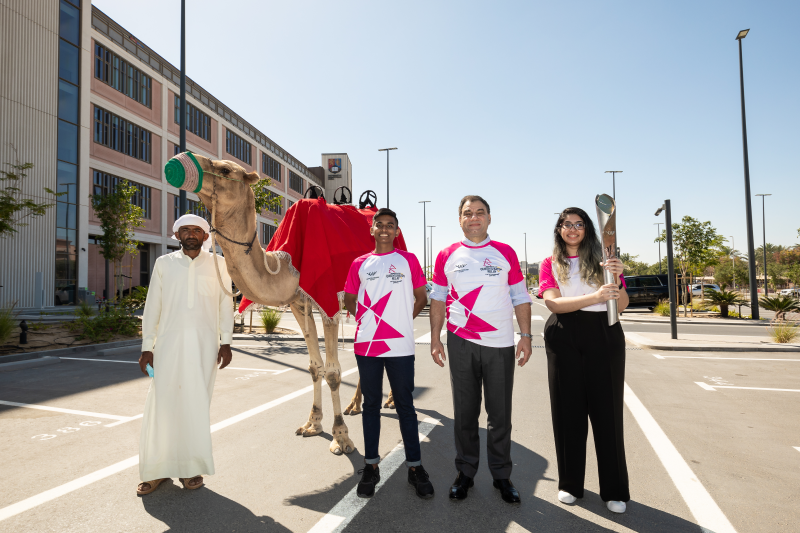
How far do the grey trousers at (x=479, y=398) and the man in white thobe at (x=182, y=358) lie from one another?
187 centimetres

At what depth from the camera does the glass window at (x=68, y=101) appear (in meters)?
22.9

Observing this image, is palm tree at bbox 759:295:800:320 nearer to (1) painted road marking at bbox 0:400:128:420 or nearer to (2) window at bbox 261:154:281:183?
(1) painted road marking at bbox 0:400:128:420

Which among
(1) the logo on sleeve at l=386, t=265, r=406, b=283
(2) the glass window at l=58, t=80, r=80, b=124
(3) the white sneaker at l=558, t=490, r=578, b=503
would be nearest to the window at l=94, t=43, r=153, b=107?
(2) the glass window at l=58, t=80, r=80, b=124

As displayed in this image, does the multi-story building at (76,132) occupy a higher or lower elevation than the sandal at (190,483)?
higher

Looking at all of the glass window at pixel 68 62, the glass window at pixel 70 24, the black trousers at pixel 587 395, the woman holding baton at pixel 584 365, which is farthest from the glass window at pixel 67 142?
the black trousers at pixel 587 395

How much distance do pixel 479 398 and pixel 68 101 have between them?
2758cm

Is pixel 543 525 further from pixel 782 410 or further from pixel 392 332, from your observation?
pixel 782 410

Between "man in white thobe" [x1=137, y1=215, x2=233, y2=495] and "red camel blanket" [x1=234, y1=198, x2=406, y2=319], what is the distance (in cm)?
86

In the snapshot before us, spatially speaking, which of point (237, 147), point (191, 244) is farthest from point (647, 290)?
point (237, 147)

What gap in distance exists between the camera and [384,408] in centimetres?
612

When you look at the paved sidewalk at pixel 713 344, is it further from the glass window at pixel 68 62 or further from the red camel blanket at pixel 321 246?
the glass window at pixel 68 62

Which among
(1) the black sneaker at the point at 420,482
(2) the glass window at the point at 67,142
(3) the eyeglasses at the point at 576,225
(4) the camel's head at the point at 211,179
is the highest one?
(2) the glass window at the point at 67,142

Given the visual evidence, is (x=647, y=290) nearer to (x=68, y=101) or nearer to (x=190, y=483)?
(x=190, y=483)

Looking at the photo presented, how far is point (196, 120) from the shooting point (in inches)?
1346
